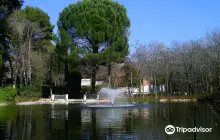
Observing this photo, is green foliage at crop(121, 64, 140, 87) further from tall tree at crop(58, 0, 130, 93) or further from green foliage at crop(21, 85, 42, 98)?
green foliage at crop(21, 85, 42, 98)

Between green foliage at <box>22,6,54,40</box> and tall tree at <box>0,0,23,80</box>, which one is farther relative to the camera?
green foliage at <box>22,6,54,40</box>

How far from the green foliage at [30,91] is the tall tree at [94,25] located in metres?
7.52

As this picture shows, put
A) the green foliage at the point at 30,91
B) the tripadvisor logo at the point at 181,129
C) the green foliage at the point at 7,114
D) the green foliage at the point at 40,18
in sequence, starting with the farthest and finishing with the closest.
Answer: the green foliage at the point at 40,18, the green foliage at the point at 30,91, the green foliage at the point at 7,114, the tripadvisor logo at the point at 181,129

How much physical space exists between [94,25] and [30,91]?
39.5 feet

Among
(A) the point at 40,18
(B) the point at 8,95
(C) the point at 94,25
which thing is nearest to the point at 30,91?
(B) the point at 8,95

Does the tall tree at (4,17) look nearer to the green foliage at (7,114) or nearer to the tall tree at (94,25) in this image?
the green foliage at (7,114)

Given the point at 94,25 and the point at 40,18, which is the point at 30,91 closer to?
the point at 94,25

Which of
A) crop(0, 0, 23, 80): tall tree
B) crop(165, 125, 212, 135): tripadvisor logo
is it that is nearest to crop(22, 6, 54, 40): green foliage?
crop(0, 0, 23, 80): tall tree

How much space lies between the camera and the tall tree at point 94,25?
47.0m

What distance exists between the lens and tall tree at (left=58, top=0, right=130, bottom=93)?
46981 millimetres

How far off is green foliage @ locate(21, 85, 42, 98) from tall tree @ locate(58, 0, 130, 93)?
7.52 metres

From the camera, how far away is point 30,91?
4497cm

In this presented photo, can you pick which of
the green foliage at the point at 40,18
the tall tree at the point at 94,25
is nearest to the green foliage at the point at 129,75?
the tall tree at the point at 94,25

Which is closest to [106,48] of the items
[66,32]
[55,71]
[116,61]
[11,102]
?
[116,61]
